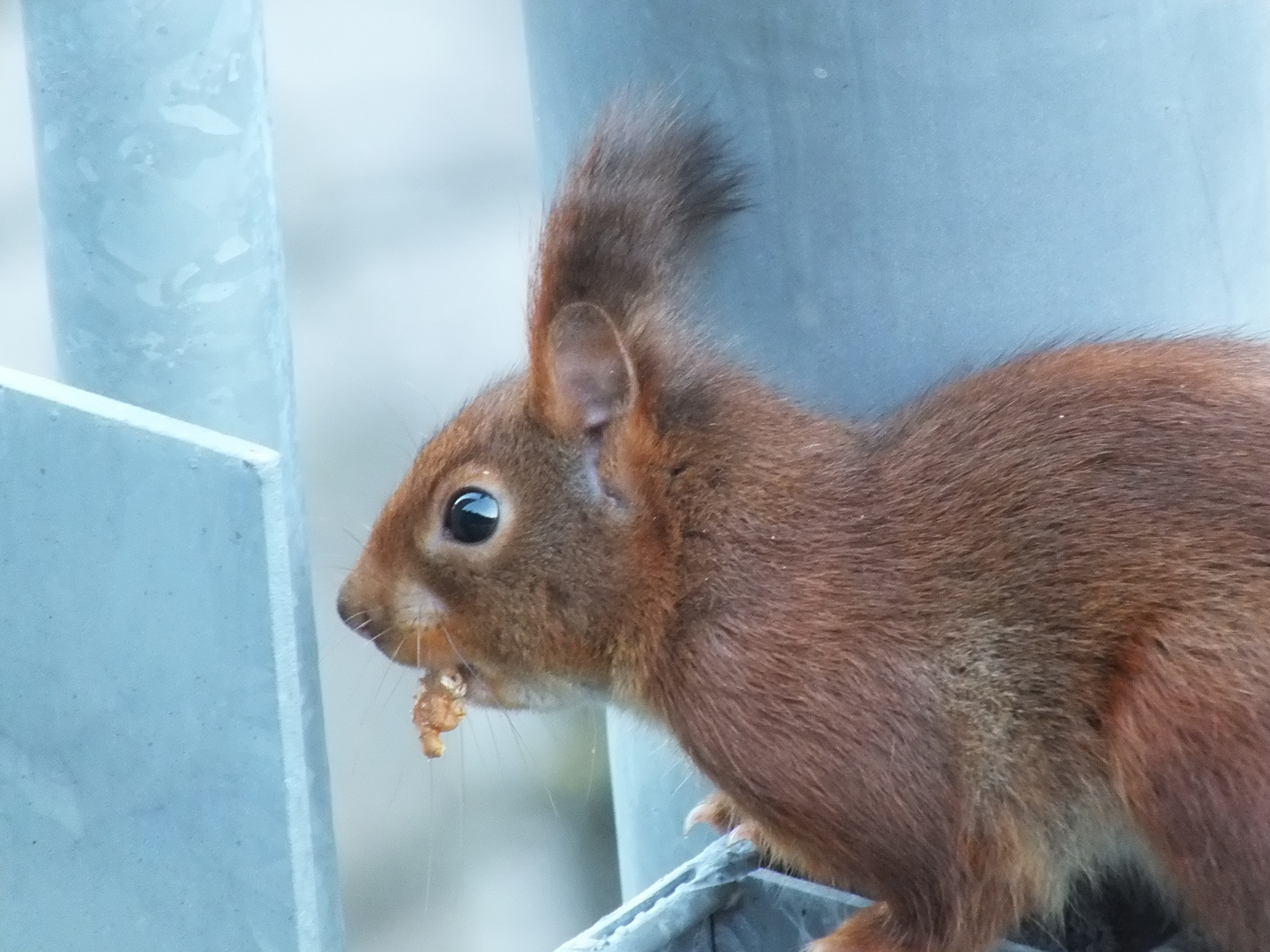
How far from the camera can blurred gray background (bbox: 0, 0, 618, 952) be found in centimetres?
288

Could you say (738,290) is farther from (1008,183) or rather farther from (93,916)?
(93,916)

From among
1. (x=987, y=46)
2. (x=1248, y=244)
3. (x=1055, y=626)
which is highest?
(x=987, y=46)

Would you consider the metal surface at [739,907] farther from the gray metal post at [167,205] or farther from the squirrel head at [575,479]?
the gray metal post at [167,205]

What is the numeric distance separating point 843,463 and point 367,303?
1.77 meters

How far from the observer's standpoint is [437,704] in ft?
4.93

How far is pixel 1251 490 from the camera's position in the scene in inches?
49.9

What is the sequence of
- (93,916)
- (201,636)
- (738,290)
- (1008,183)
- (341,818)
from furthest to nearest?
(341,818) < (738,290) < (1008,183) < (93,916) < (201,636)

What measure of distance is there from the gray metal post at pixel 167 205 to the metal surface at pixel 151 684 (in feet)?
0.28

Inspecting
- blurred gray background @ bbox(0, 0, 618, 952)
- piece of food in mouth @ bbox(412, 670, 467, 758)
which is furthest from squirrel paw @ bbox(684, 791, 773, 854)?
blurred gray background @ bbox(0, 0, 618, 952)

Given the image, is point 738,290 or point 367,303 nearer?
point 738,290

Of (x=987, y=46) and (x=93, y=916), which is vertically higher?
(x=987, y=46)

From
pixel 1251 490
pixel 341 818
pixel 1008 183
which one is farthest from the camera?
pixel 341 818

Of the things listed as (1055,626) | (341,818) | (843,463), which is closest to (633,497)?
(843,463)

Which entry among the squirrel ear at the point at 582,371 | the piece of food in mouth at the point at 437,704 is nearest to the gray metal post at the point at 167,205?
the squirrel ear at the point at 582,371
